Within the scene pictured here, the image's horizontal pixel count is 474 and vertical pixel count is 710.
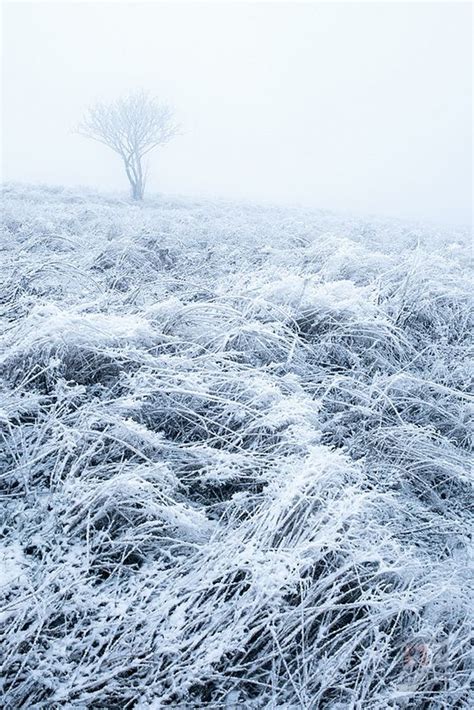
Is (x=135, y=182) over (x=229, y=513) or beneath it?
over

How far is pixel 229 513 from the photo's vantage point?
173 centimetres

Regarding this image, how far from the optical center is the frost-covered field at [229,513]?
123 centimetres

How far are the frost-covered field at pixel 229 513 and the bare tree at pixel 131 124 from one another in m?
19.1

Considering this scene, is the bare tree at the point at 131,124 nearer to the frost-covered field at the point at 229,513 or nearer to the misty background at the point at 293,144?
the misty background at the point at 293,144

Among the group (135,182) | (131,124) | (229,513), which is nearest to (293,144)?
(131,124)

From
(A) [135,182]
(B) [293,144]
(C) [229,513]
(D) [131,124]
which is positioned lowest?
(C) [229,513]

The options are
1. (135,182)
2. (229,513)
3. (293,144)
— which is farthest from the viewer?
(293,144)

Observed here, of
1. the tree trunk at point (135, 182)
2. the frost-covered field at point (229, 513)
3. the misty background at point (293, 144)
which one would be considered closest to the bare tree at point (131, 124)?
the tree trunk at point (135, 182)

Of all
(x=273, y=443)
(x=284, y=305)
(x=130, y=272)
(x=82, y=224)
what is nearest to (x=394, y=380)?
(x=273, y=443)

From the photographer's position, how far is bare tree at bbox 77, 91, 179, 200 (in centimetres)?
2019

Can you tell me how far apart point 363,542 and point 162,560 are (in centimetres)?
69

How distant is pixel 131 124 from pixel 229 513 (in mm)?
22132

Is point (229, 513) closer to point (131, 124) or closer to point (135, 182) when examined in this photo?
point (135, 182)

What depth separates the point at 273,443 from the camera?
6.73 ft
